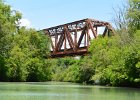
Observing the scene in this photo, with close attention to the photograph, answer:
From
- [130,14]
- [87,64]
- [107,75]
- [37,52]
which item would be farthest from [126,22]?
[37,52]

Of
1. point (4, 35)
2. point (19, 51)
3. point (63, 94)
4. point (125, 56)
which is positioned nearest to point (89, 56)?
point (19, 51)

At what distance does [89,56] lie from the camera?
2842 inches

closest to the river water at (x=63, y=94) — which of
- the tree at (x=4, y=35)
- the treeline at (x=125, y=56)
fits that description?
the treeline at (x=125, y=56)

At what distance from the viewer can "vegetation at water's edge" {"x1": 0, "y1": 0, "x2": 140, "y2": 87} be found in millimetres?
45344

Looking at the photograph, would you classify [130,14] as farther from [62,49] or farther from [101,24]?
[62,49]

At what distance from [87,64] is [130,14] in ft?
75.3

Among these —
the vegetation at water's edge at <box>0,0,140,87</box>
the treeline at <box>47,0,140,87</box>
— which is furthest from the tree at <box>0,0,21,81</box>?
the treeline at <box>47,0,140,87</box>

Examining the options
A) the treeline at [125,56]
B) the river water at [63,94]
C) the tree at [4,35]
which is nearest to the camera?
the river water at [63,94]

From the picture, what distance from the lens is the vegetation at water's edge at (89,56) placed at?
45.3m

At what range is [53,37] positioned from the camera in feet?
320

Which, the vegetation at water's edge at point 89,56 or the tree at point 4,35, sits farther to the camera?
the tree at point 4,35

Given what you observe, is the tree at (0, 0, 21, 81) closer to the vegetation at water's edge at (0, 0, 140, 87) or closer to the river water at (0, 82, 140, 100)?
the vegetation at water's edge at (0, 0, 140, 87)

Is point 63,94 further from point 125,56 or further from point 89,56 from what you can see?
point 89,56

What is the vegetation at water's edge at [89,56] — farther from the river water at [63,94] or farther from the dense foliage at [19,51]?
the river water at [63,94]
